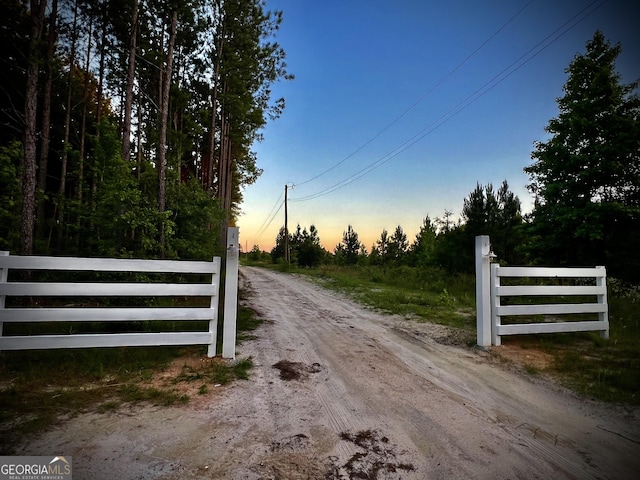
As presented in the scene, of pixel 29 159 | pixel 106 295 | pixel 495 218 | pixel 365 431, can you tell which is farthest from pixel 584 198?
pixel 29 159

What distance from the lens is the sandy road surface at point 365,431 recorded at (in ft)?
6.30

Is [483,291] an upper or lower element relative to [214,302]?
upper

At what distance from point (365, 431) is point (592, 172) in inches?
575

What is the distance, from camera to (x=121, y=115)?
13789 millimetres

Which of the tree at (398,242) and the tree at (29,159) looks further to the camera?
the tree at (398,242)

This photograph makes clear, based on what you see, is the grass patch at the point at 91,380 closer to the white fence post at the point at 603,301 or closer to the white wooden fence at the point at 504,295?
the white wooden fence at the point at 504,295

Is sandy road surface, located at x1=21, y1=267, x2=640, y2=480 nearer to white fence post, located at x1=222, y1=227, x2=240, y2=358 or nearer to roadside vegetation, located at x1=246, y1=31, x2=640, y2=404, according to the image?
white fence post, located at x1=222, y1=227, x2=240, y2=358

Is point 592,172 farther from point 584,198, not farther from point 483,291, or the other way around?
point 483,291

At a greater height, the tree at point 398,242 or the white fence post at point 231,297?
the tree at point 398,242

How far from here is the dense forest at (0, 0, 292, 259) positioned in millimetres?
6814

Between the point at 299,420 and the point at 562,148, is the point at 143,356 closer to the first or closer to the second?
the point at 299,420

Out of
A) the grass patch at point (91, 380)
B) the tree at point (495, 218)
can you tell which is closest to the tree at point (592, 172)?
the tree at point (495, 218)

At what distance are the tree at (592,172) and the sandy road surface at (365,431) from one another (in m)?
11.5

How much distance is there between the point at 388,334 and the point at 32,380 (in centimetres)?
511
